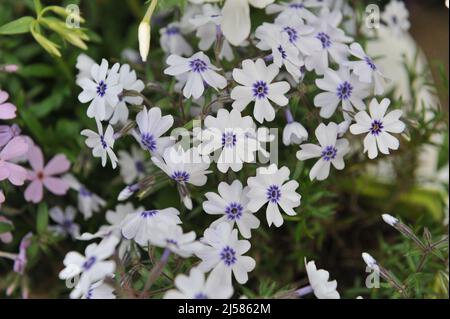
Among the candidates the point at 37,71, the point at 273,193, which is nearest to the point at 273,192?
the point at 273,193

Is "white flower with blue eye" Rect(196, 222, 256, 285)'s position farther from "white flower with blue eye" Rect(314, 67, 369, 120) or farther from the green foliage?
"white flower with blue eye" Rect(314, 67, 369, 120)

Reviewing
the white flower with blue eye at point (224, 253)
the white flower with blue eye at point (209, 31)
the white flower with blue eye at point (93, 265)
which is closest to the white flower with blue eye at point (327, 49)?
the white flower with blue eye at point (209, 31)

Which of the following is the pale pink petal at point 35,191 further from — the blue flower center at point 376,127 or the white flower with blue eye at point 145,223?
the blue flower center at point 376,127

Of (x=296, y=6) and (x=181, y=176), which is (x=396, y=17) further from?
(x=181, y=176)

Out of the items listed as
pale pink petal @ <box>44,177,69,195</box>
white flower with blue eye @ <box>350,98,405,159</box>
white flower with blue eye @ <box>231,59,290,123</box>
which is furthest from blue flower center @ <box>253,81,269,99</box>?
pale pink petal @ <box>44,177,69,195</box>

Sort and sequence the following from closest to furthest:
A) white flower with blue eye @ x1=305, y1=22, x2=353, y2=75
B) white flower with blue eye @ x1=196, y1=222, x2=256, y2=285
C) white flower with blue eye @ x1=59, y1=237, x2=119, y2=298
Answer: white flower with blue eye @ x1=59, y1=237, x2=119, y2=298 < white flower with blue eye @ x1=196, y1=222, x2=256, y2=285 < white flower with blue eye @ x1=305, y1=22, x2=353, y2=75
